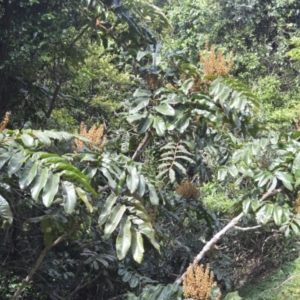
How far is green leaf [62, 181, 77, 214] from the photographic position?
127cm

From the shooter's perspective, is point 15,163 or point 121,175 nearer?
point 15,163

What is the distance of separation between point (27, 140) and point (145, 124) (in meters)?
0.67

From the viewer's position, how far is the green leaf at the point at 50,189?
1.23m

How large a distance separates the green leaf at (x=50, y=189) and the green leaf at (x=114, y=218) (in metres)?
0.26

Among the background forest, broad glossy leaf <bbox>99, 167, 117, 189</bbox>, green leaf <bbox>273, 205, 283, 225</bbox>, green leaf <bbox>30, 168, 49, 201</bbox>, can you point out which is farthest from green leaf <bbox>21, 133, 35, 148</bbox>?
green leaf <bbox>273, 205, 283, 225</bbox>

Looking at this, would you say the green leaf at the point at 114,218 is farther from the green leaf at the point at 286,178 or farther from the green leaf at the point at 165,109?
the green leaf at the point at 286,178

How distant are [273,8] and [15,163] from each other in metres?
5.94

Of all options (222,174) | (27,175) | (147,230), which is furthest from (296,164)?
(27,175)

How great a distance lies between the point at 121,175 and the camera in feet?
5.17

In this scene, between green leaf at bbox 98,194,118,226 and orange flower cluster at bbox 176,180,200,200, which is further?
orange flower cluster at bbox 176,180,200,200

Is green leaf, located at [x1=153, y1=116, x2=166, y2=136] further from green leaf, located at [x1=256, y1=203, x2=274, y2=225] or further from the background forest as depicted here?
green leaf, located at [x1=256, y1=203, x2=274, y2=225]

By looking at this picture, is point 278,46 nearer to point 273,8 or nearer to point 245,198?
point 273,8

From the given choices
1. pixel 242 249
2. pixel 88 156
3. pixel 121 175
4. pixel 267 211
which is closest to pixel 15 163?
pixel 88 156

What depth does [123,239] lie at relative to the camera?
1.40 meters
